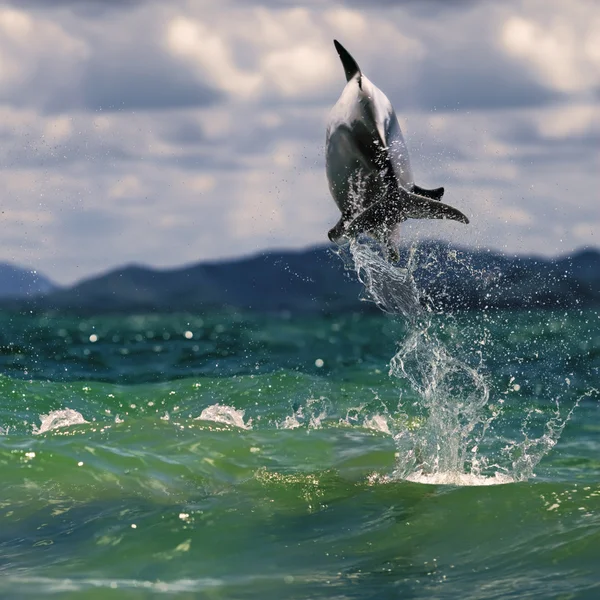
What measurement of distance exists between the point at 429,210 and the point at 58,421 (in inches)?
323

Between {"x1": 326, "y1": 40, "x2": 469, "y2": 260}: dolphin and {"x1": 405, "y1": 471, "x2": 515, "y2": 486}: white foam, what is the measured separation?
10.3 ft

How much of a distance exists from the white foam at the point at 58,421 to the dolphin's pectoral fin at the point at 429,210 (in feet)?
24.5

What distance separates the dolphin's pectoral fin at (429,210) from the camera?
1068cm

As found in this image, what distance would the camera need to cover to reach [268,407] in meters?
20.5

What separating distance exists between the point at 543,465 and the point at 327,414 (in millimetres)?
5050

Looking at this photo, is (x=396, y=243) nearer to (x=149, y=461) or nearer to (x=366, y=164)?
(x=366, y=164)

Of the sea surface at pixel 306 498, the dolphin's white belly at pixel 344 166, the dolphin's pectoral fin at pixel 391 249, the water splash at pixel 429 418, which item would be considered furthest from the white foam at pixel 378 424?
the dolphin's white belly at pixel 344 166

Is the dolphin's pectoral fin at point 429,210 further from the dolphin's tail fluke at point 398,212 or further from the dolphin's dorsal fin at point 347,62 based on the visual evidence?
the dolphin's dorsal fin at point 347,62

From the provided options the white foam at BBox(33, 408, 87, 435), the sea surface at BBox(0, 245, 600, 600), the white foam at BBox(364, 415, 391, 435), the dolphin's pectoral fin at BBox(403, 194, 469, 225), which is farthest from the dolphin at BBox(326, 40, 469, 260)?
the white foam at BBox(33, 408, 87, 435)

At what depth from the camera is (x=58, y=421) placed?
16.8 m

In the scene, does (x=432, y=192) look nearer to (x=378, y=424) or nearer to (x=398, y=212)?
(x=398, y=212)

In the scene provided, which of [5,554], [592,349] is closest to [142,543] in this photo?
→ [5,554]

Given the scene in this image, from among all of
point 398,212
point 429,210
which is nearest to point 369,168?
point 398,212

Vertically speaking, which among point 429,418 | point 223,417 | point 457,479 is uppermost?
point 223,417
